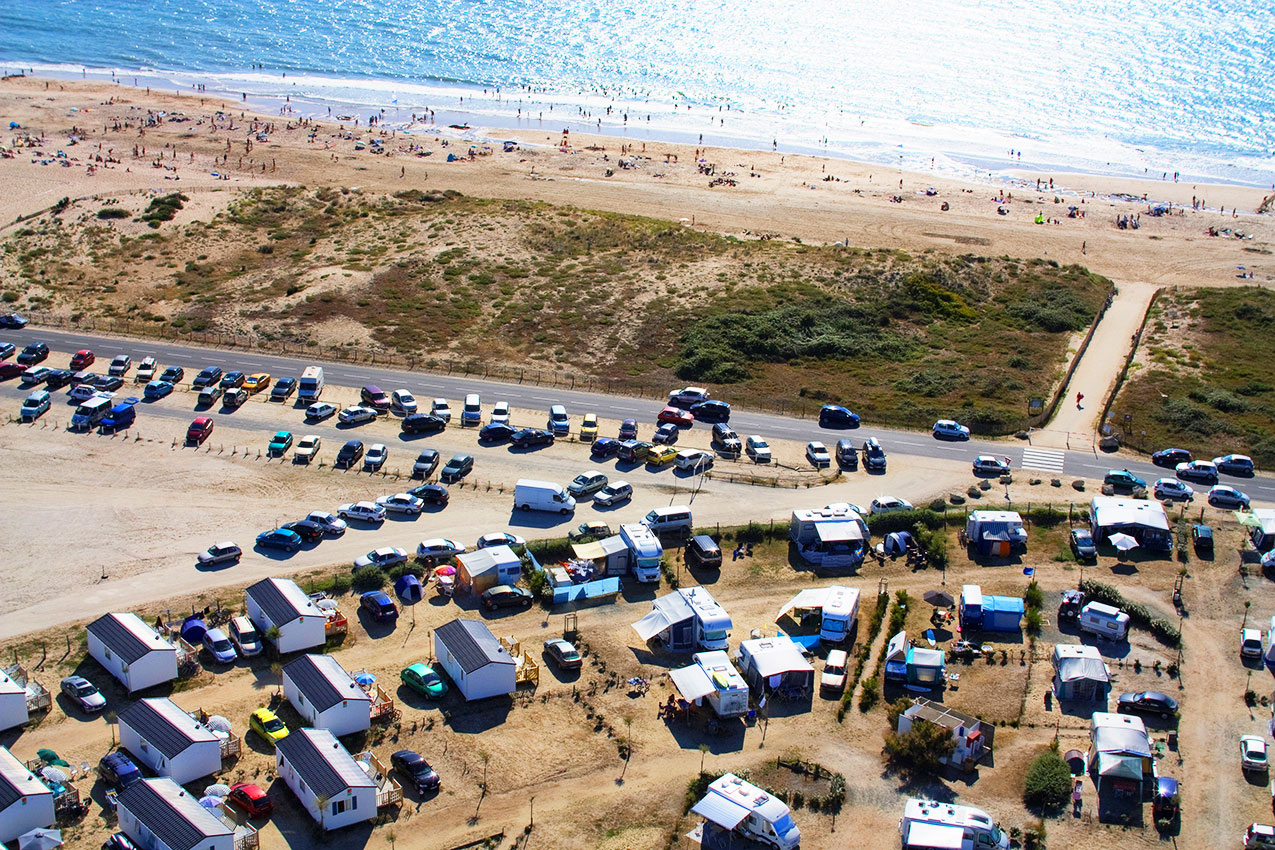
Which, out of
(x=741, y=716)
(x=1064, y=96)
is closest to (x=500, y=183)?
(x=741, y=716)

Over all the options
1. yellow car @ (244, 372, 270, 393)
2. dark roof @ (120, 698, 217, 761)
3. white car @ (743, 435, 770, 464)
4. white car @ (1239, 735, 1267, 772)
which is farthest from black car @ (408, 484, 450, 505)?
white car @ (1239, 735, 1267, 772)

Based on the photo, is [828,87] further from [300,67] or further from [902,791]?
[902,791]

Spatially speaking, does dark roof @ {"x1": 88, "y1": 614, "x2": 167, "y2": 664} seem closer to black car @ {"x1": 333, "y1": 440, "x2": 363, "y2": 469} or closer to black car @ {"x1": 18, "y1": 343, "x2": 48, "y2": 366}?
black car @ {"x1": 333, "y1": 440, "x2": 363, "y2": 469}

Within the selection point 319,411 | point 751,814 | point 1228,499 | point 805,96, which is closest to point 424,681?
point 751,814

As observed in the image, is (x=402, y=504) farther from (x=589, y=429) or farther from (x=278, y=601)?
(x=589, y=429)

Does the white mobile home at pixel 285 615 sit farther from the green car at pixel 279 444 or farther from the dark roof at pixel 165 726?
the green car at pixel 279 444
